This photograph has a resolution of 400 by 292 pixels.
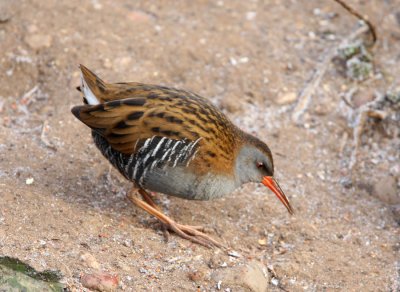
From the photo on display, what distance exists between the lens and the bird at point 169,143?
521 cm

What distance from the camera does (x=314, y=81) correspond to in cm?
739

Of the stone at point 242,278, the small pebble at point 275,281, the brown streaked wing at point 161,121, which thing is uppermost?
the brown streaked wing at point 161,121

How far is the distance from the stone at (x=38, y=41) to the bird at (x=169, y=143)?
1909mm

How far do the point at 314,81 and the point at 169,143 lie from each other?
2.75 metres

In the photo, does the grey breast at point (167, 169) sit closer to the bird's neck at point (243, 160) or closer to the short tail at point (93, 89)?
the bird's neck at point (243, 160)

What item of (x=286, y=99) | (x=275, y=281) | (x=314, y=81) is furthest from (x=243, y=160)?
(x=314, y=81)


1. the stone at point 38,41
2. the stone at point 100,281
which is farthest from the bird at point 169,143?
the stone at point 38,41

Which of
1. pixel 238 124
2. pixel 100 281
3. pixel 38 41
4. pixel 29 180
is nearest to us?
pixel 100 281

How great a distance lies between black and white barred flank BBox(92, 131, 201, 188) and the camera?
5184mm

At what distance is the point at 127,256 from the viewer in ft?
16.5

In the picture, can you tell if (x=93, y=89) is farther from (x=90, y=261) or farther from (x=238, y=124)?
(x=238, y=124)

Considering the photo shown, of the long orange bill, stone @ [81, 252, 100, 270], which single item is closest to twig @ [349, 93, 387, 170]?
the long orange bill

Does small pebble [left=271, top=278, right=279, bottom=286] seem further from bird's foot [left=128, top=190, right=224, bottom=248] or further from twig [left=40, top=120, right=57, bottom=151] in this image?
twig [left=40, top=120, right=57, bottom=151]

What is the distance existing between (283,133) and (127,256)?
2529 mm
